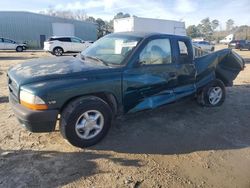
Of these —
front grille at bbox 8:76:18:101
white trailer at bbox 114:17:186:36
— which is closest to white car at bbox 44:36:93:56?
white trailer at bbox 114:17:186:36

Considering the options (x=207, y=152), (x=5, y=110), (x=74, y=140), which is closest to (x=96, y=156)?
(x=74, y=140)

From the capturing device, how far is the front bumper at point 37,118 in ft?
11.7

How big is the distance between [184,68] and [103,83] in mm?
2000

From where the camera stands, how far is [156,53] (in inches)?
191

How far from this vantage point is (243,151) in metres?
4.30

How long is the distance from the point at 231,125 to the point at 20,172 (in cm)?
397

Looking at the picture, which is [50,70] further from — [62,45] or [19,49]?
[19,49]

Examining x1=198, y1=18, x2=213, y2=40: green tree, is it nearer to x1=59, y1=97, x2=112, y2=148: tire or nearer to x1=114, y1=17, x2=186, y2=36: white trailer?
x1=114, y1=17, x2=186, y2=36: white trailer

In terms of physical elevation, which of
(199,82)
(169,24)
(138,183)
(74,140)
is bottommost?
(138,183)

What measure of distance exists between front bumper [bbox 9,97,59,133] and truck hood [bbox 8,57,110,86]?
0.41 metres

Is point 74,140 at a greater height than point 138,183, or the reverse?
point 74,140

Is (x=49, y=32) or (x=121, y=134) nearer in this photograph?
(x=121, y=134)

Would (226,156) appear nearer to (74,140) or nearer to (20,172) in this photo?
(74,140)

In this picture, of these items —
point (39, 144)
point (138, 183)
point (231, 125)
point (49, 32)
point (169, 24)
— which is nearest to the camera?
point (138, 183)
